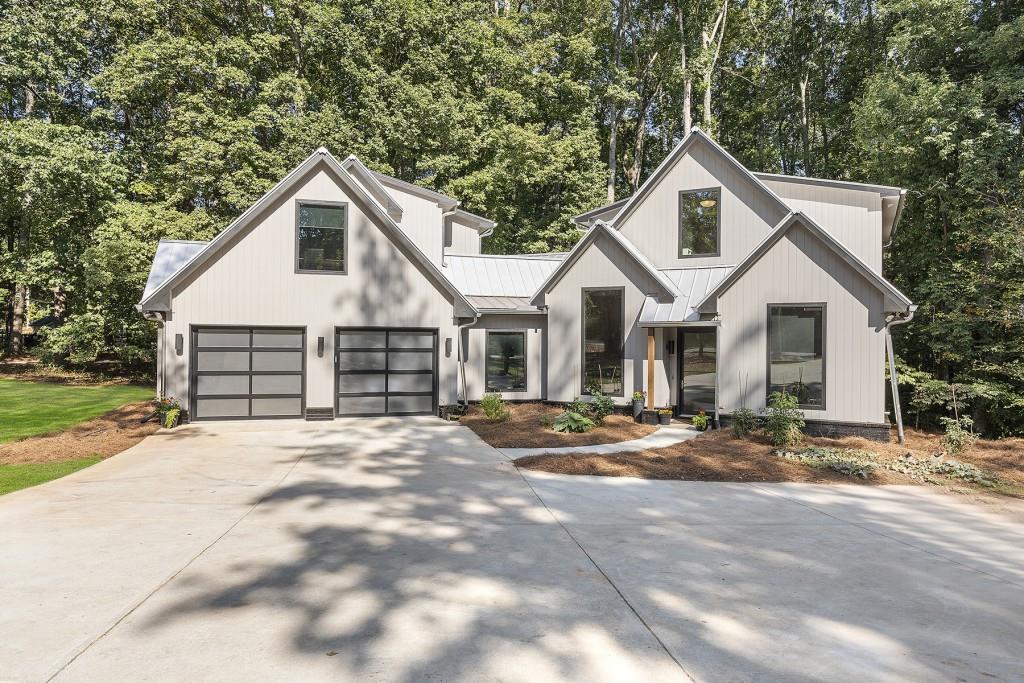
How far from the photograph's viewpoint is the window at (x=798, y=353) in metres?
11.6

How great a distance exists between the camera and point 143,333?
22.2 m

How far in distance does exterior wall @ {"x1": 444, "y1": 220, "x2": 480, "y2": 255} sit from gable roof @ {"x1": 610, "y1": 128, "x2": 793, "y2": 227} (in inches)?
256

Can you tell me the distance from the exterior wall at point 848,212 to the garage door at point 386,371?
33.4 ft

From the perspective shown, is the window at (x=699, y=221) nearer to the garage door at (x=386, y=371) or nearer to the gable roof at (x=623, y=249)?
the gable roof at (x=623, y=249)

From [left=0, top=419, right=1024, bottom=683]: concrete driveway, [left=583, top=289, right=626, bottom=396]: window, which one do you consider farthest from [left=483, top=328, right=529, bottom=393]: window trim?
[left=0, top=419, right=1024, bottom=683]: concrete driveway

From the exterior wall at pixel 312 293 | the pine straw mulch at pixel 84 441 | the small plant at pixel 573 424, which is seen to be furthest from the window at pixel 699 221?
the pine straw mulch at pixel 84 441

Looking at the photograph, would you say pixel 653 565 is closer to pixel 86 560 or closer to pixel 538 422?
pixel 86 560

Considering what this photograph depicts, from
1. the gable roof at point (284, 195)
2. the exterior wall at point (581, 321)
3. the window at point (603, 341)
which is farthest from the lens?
the window at point (603, 341)

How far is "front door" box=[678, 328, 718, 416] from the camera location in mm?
13109

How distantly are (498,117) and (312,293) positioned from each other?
16231mm

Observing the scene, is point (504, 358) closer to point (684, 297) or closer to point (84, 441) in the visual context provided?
point (684, 297)

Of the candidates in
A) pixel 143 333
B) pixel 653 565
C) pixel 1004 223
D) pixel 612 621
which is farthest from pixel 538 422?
pixel 143 333

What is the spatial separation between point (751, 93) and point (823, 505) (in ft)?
101

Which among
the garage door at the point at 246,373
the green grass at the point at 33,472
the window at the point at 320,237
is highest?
the window at the point at 320,237
